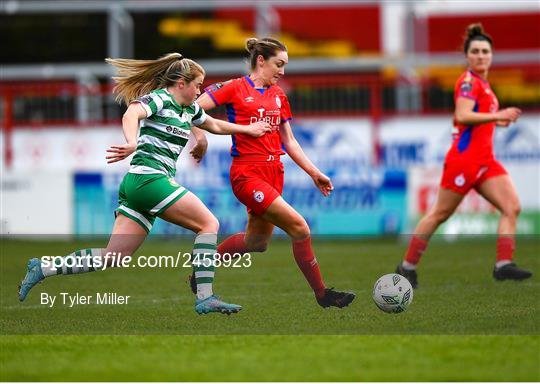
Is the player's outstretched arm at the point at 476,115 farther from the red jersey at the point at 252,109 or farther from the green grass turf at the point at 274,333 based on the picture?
the red jersey at the point at 252,109

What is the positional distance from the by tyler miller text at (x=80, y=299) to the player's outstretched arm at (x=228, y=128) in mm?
1914

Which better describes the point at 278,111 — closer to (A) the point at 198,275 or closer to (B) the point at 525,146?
(A) the point at 198,275

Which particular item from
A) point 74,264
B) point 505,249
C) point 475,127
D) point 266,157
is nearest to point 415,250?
point 505,249

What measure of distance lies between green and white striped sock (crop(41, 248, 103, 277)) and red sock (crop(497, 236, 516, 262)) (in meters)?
4.50

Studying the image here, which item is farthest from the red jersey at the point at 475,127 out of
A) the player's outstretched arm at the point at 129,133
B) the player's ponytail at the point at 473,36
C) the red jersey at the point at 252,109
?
the player's outstretched arm at the point at 129,133

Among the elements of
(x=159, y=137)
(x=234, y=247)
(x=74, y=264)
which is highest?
(x=159, y=137)

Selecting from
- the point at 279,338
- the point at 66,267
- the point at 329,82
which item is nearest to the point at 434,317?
the point at 279,338

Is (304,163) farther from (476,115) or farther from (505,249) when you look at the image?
(505,249)

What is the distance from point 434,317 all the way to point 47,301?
11.6 feet

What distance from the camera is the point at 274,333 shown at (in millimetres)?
8344

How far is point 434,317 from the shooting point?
9.08m

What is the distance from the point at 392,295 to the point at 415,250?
2.41 meters

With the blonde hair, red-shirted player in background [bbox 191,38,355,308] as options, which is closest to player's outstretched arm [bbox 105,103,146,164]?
the blonde hair

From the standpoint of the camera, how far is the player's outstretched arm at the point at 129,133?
8242 millimetres
